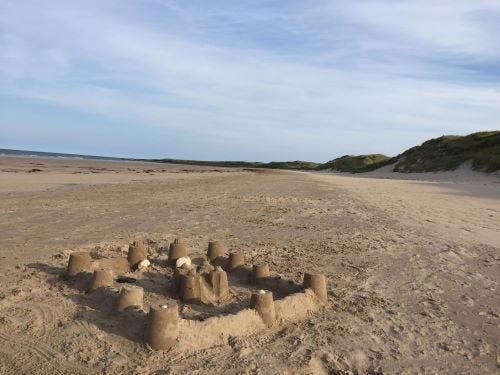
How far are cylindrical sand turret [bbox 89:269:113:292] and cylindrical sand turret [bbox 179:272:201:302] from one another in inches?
27.1

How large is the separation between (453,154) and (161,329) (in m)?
38.8

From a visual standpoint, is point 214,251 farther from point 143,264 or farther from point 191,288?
point 191,288

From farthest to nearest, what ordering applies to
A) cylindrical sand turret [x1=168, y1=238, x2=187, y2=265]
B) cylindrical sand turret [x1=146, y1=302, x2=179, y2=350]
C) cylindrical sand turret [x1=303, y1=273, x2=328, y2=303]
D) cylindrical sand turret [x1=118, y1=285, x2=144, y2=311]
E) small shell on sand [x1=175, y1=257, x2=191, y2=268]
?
1. cylindrical sand turret [x1=168, y1=238, x2=187, y2=265]
2. small shell on sand [x1=175, y1=257, x2=191, y2=268]
3. cylindrical sand turret [x1=303, y1=273, x2=328, y2=303]
4. cylindrical sand turret [x1=118, y1=285, x2=144, y2=311]
5. cylindrical sand turret [x1=146, y1=302, x2=179, y2=350]

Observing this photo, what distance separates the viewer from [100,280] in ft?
14.0

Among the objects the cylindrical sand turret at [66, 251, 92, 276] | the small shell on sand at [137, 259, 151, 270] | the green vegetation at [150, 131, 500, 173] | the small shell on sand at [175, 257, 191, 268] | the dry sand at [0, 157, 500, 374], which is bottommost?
the dry sand at [0, 157, 500, 374]

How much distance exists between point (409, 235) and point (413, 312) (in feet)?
13.0

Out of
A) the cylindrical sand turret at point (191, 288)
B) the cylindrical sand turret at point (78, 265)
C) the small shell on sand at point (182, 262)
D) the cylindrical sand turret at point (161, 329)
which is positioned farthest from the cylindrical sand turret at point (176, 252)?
the cylindrical sand turret at point (161, 329)

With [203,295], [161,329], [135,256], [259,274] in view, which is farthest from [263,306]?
[135,256]

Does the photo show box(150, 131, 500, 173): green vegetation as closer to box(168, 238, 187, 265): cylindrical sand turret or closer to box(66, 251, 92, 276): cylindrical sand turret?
box(168, 238, 187, 265): cylindrical sand turret

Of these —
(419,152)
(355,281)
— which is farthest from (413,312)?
(419,152)

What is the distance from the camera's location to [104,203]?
39.0 ft

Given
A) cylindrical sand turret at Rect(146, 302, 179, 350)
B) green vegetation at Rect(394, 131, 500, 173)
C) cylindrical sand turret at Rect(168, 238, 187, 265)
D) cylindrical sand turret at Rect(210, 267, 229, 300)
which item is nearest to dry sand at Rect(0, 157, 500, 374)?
cylindrical sand turret at Rect(146, 302, 179, 350)

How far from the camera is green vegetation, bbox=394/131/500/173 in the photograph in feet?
102

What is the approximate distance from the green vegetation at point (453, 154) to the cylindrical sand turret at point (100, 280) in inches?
1136
